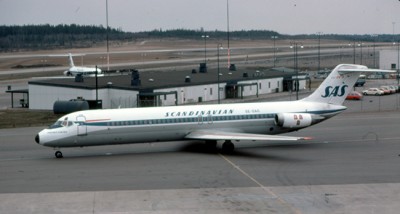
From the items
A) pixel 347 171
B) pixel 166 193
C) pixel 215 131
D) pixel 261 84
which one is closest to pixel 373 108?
pixel 261 84

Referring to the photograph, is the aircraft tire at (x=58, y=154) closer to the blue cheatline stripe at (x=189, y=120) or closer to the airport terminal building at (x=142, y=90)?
the blue cheatline stripe at (x=189, y=120)

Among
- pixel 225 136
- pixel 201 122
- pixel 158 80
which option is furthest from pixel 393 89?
pixel 225 136

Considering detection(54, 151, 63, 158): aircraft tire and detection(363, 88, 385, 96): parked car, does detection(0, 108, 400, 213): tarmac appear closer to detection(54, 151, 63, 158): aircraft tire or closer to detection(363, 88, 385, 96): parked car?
detection(54, 151, 63, 158): aircraft tire

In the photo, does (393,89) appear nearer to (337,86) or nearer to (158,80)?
(158,80)

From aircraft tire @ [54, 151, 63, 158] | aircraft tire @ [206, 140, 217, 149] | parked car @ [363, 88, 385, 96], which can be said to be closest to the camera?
aircraft tire @ [54, 151, 63, 158]

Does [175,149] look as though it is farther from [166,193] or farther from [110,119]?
[166,193]

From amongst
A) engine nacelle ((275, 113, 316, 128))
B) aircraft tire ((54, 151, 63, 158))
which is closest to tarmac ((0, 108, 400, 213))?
aircraft tire ((54, 151, 63, 158))

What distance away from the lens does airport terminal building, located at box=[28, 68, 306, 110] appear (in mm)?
63875

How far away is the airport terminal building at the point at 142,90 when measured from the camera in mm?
63875

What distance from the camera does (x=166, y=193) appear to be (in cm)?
2573

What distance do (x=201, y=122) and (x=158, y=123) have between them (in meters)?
2.67

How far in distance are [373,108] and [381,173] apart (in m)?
35.2

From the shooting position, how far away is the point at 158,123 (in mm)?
36031

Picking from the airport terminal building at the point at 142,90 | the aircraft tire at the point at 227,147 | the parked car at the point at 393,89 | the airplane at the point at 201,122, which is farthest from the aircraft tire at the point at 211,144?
the parked car at the point at 393,89
